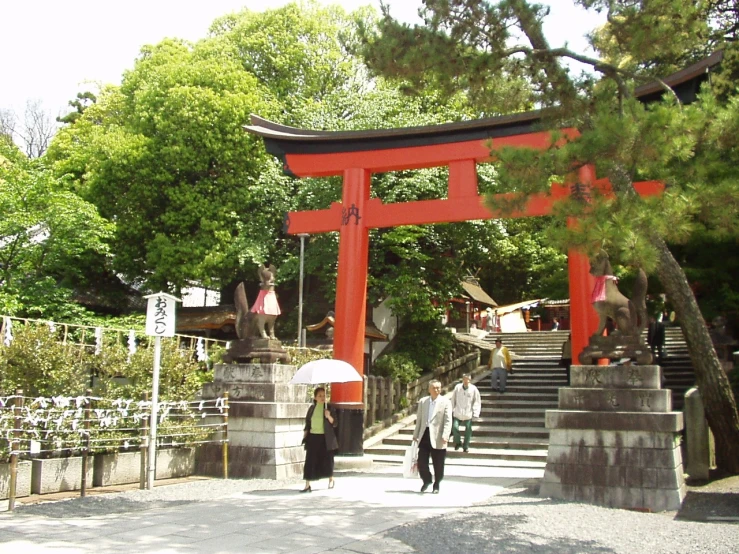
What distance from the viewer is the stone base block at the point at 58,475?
30.8 feet

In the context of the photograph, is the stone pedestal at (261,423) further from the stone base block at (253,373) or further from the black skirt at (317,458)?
the black skirt at (317,458)

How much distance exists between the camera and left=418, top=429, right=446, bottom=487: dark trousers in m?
9.47

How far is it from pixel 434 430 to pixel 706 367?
3748 millimetres

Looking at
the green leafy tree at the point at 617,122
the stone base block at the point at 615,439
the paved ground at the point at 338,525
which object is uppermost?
the green leafy tree at the point at 617,122

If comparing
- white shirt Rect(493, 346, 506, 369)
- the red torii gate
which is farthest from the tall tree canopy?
the red torii gate

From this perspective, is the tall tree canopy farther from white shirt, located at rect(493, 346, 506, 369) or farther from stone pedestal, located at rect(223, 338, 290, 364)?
stone pedestal, located at rect(223, 338, 290, 364)

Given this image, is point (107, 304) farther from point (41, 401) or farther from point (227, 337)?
point (41, 401)

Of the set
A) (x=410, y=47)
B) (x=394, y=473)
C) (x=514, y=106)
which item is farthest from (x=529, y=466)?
(x=410, y=47)

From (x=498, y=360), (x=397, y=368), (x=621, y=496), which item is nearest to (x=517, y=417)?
(x=498, y=360)

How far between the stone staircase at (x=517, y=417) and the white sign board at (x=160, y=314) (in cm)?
548

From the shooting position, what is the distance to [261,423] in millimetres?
11148

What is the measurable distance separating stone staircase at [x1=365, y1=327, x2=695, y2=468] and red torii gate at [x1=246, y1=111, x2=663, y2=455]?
2239 mm

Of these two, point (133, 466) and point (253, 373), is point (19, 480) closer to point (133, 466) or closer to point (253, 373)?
point (133, 466)

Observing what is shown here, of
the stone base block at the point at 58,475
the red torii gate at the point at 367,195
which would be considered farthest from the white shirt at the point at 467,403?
the stone base block at the point at 58,475
